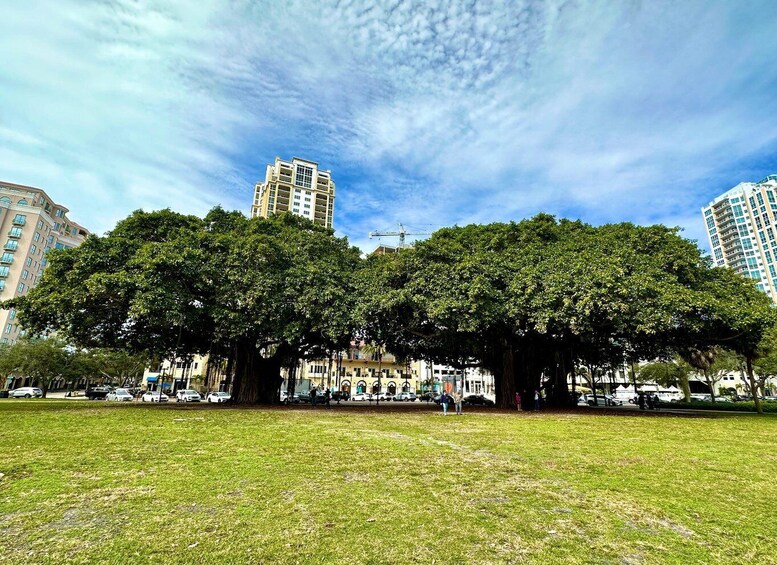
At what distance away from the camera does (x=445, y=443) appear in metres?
10.5

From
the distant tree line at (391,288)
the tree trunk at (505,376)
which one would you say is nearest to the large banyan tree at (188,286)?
the distant tree line at (391,288)

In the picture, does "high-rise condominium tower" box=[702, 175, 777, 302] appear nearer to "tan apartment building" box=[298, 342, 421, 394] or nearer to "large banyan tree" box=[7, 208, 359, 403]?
"tan apartment building" box=[298, 342, 421, 394]

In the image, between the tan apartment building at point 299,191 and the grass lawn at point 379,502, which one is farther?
the tan apartment building at point 299,191

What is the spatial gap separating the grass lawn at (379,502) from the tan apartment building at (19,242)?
3037 inches

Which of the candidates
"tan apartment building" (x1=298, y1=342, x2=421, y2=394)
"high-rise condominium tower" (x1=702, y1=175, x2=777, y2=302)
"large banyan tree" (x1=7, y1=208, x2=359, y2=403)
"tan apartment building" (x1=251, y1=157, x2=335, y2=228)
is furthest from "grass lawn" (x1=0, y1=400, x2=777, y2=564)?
"high-rise condominium tower" (x1=702, y1=175, x2=777, y2=302)

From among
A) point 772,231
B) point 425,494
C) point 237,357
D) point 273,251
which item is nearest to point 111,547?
point 425,494

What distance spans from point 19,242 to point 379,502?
8996 centimetres

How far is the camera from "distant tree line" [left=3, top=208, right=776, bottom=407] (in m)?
18.4

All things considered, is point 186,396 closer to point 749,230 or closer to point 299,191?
point 299,191

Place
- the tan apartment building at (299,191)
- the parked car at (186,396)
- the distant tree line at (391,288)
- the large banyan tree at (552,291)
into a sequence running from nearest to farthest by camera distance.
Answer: the large banyan tree at (552,291)
the distant tree line at (391,288)
the parked car at (186,396)
the tan apartment building at (299,191)

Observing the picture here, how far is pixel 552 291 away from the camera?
18.5 meters

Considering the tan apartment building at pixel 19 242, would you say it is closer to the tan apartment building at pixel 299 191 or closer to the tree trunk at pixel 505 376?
the tan apartment building at pixel 299 191

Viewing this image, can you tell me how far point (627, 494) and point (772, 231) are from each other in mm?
133823

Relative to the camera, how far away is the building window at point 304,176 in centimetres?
11912
